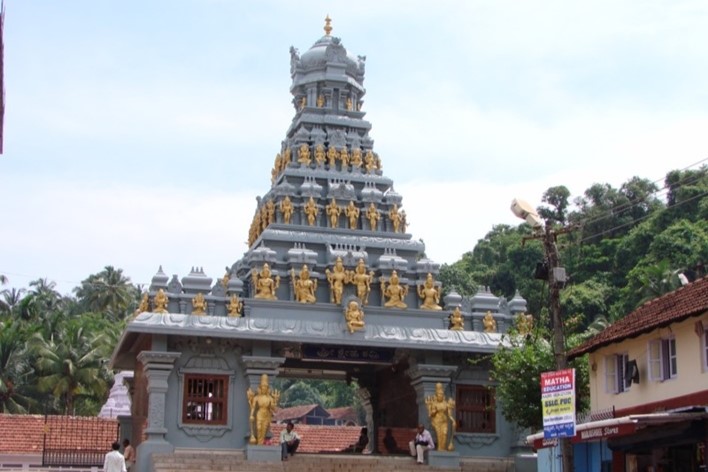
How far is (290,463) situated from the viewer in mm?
31547

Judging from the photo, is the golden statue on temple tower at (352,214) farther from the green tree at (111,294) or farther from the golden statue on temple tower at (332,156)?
the green tree at (111,294)

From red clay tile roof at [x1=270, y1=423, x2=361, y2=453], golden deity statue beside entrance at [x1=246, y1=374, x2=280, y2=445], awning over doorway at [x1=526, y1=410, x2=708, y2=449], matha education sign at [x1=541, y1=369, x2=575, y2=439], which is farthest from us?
red clay tile roof at [x1=270, y1=423, x2=361, y2=453]

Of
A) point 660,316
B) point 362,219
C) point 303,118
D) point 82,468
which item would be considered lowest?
point 82,468

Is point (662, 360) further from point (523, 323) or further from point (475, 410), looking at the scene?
point (475, 410)

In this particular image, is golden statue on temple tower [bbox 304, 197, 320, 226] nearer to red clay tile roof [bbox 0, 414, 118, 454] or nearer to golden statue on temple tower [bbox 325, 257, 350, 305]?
golden statue on temple tower [bbox 325, 257, 350, 305]

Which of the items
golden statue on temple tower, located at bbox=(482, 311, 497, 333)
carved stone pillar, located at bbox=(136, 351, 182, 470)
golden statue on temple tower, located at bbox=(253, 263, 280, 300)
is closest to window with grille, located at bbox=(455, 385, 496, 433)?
golden statue on temple tower, located at bbox=(482, 311, 497, 333)

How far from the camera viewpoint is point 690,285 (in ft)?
79.5

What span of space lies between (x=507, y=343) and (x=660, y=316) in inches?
445

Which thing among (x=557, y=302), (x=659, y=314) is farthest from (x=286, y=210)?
(x=557, y=302)

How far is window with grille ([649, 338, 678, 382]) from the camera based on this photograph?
22.5 metres

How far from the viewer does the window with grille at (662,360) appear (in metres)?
22.5

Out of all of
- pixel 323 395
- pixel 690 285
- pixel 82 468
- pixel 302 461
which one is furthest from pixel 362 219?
pixel 323 395

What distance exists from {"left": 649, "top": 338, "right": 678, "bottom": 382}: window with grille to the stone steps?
410 inches

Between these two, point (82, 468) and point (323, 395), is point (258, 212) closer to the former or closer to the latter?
point (82, 468)
